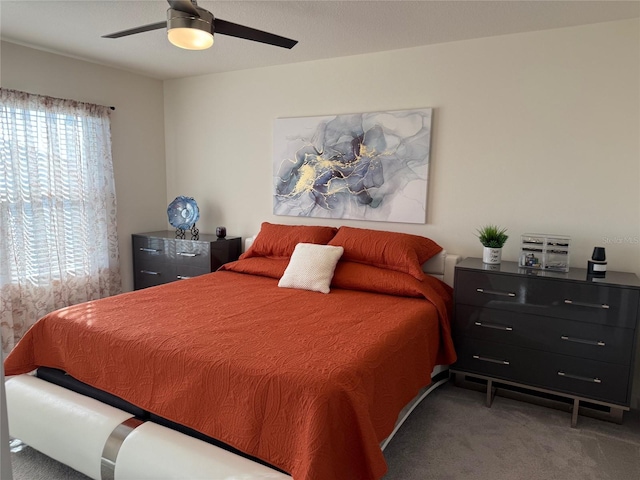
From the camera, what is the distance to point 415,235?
324 cm

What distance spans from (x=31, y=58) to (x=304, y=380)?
11.2 feet

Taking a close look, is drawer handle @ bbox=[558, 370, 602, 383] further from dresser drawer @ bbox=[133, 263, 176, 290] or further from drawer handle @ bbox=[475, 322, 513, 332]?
dresser drawer @ bbox=[133, 263, 176, 290]

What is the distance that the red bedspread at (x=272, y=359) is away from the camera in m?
1.57

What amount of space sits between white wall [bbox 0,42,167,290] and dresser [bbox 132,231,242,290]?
0.17 meters

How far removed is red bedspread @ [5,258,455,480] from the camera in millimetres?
1567

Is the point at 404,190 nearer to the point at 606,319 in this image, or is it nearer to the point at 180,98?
the point at 606,319

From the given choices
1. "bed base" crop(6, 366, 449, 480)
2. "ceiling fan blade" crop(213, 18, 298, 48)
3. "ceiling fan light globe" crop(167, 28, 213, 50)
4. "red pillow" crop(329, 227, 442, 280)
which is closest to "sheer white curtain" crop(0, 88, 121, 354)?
"bed base" crop(6, 366, 449, 480)

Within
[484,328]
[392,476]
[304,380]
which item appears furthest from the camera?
[484,328]

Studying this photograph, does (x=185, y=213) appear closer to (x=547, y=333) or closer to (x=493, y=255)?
(x=493, y=255)

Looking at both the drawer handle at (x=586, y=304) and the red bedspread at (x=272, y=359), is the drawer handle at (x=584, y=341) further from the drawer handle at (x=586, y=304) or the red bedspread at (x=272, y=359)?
the red bedspread at (x=272, y=359)

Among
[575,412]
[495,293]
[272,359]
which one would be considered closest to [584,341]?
[575,412]

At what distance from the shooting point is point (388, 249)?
118 inches

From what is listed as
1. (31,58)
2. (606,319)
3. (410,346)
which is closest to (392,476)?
(410,346)

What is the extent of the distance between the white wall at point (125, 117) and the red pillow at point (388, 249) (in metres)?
2.21
